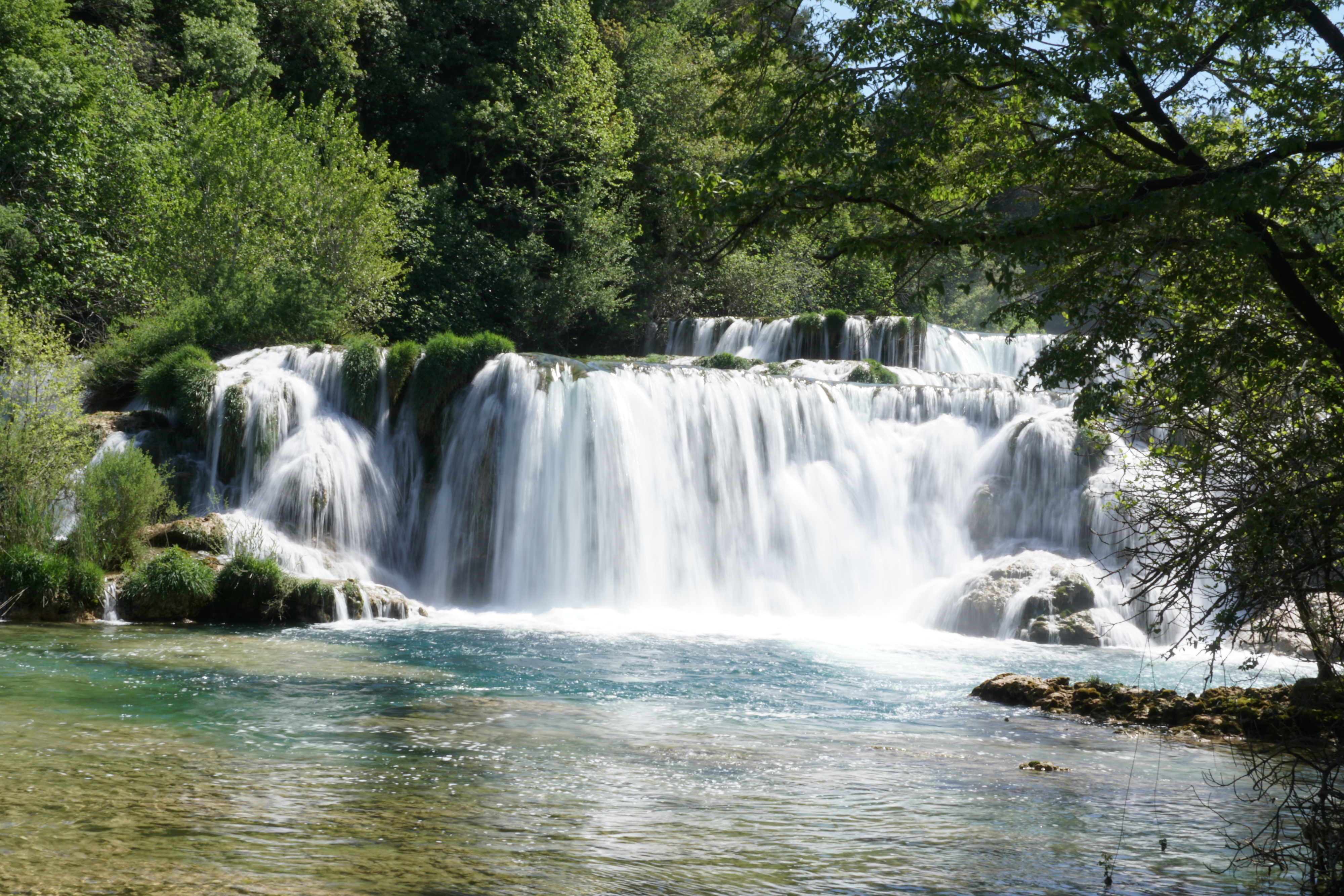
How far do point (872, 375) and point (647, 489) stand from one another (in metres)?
9.29

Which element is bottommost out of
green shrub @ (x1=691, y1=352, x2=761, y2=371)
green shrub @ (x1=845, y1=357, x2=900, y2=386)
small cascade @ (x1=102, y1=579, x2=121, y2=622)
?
small cascade @ (x1=102, y1=579, x2=121, y2=622)

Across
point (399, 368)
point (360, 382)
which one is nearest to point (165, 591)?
point (360, 382)

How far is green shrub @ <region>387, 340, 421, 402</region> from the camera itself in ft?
74.3

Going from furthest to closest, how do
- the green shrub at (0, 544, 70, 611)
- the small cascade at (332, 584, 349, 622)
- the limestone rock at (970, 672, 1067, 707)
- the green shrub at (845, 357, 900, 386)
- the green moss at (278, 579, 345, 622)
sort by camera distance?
the green shrub at (845, 357, 900, 386) < the small cascade at (332, 584, 349, 622) < the green moss at (278, 579, 345, 622) < the green shrub at (0, 544, 70, 611) < the limestone rock at (970, 672, 1067, 707)

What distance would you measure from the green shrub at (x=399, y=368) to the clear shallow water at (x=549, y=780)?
8888 mm

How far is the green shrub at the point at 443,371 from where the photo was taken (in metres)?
22.5

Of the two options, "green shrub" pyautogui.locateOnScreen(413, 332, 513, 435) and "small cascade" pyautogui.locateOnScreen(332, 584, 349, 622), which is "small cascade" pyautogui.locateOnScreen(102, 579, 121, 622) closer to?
"small cascade" pyautogui.locateOnScreen(332, 584, 349, 622)

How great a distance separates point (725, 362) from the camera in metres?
30.7

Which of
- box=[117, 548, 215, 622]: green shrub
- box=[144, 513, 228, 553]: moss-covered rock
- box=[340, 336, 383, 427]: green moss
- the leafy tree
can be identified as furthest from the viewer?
the leafy tree

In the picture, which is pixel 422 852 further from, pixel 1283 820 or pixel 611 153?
pixel 611 153

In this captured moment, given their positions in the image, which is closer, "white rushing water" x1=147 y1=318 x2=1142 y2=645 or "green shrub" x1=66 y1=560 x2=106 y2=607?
"green shrub" x1=66 y1=560 x2=106 y2=607

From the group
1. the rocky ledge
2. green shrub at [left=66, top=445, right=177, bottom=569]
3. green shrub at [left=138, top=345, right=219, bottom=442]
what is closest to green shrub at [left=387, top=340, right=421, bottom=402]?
green shrub at [left=138, top=345, right=219, bottom=442]

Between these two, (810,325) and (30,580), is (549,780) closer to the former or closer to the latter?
(30,580)

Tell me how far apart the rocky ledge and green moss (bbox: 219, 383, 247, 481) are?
1492cm
